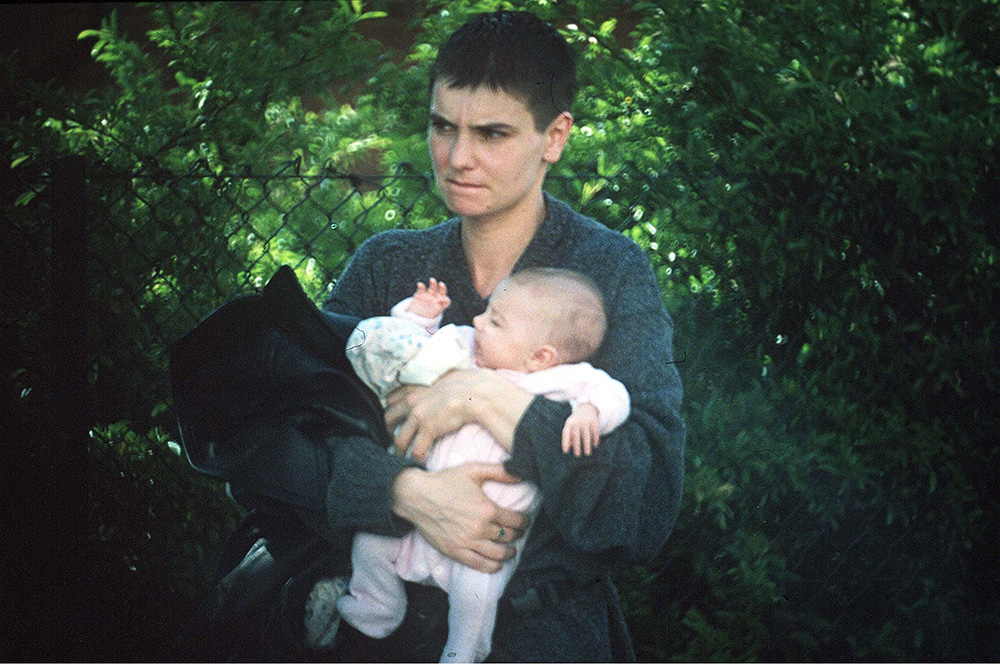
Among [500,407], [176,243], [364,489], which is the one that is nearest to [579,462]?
[500,407]

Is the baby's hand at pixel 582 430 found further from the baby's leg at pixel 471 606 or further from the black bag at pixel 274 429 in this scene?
the black bag at pixel 274 429

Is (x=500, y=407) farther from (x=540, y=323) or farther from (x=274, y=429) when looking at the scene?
(x=274, y=429)

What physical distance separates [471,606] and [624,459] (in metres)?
0.46

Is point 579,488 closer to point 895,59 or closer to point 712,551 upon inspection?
point 712,551

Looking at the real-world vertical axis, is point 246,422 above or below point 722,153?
below

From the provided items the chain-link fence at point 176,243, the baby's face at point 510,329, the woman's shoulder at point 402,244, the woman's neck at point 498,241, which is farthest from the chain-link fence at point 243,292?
the baby's face at point 510,329

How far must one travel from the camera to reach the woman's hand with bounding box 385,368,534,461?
74.5 inches

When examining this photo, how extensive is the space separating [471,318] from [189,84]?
1.44 meters

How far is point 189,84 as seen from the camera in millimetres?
2900

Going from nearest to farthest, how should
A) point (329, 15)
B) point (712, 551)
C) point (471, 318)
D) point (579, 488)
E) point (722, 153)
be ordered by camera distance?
point (579, 488)
point (471, 318)
point (722, 153)
point (712, 551)
point (329, 15)

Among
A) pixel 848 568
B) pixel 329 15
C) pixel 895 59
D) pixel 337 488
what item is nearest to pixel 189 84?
pixel 329 15

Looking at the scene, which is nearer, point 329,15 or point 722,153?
point 722,153

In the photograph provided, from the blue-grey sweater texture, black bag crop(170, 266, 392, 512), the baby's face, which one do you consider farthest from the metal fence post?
the baby's face

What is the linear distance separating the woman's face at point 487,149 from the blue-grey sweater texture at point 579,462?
0.39 ft
